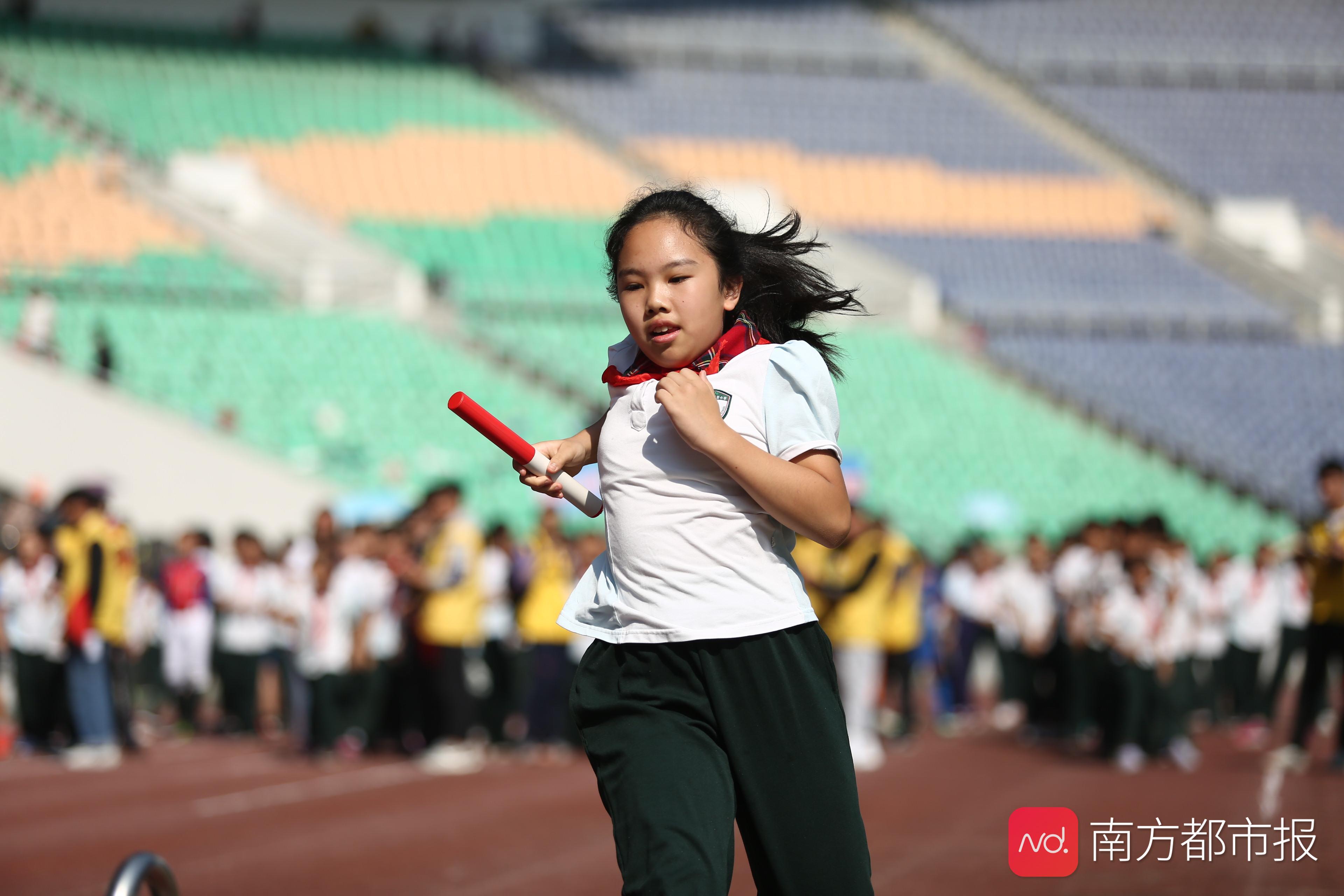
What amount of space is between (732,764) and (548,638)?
902 centimetres

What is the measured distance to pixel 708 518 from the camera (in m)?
3.37

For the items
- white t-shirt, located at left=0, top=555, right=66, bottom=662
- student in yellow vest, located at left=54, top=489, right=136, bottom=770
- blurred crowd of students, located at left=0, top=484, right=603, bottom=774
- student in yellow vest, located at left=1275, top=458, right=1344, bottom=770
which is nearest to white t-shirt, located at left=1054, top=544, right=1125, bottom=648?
student in yellow vest, located at left=1275, top=458, right=1344, bottom=770

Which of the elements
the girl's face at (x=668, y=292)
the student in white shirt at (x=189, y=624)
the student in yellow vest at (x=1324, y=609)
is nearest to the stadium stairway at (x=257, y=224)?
the student in white shirt at (x=189, y=624)

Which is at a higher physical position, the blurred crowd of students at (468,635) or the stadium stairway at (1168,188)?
the stadium stairway at (1168,188)

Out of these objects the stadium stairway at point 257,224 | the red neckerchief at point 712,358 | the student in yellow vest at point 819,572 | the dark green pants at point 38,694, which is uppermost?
the stadium stairway at point 257,224

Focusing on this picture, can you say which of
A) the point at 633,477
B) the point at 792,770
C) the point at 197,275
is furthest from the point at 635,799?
the point at 197,275

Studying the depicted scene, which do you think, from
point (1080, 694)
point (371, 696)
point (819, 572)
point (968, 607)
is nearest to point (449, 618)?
point (371, 696)

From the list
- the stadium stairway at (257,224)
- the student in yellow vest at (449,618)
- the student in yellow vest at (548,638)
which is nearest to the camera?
the student in yellow vest at (449,618)

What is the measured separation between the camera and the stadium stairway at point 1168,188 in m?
31.6

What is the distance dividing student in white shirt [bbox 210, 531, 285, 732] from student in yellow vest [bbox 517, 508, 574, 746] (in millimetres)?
2786

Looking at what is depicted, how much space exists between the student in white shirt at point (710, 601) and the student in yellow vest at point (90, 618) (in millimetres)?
9256

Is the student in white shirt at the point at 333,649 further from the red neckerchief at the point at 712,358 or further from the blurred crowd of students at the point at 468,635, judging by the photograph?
the red neckerchief at the point at 712,358

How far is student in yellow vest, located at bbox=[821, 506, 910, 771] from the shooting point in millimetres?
11523

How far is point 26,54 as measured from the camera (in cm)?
3141
